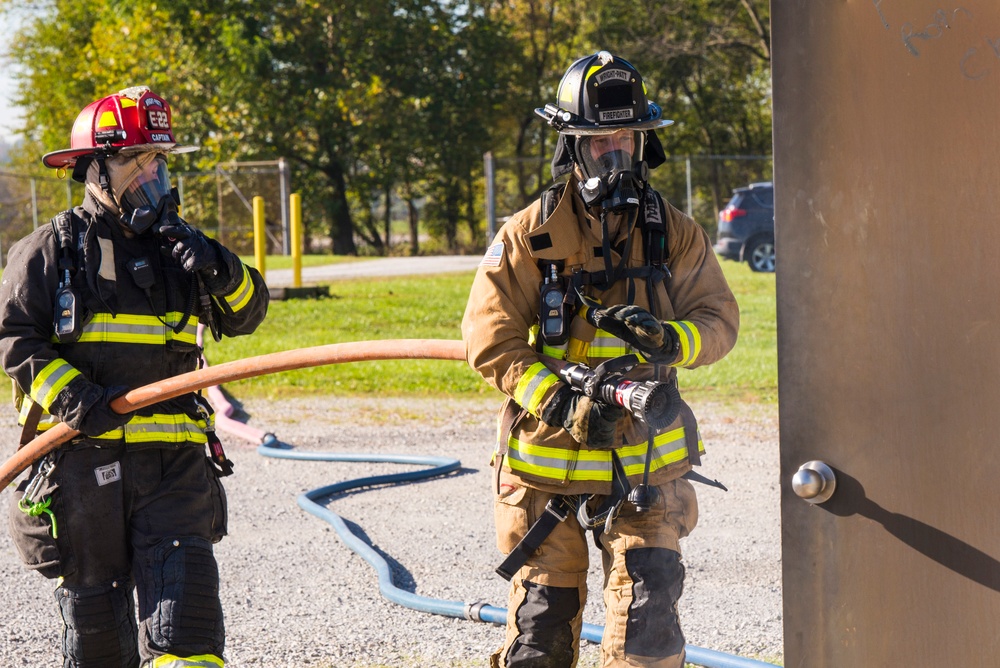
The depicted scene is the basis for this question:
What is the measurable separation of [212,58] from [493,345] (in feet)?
91.1

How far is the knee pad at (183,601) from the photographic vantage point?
10.6ft

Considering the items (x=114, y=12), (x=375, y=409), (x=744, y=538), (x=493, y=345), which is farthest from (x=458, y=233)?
(x=493, y=345)

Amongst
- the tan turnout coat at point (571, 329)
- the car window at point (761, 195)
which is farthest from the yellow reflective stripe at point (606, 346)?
the car window at point (761, 195)

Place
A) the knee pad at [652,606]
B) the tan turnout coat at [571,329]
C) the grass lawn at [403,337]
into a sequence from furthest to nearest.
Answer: the grass lawn at [403,337], the tan turnout coat at [571,329], the knee pad at [652,606]

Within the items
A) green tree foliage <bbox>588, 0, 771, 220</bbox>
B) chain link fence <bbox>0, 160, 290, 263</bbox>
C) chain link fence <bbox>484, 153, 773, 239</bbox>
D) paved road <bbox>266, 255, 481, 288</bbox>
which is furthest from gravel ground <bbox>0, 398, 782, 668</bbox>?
green tree foliage <bbox>588, 0, 771, 220</bbox>

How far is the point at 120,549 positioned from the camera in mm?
3438

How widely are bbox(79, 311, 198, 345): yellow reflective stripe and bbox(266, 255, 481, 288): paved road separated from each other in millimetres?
14648

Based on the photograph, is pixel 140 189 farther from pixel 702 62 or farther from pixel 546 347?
pixel 702 62

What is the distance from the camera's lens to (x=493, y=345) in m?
3.05

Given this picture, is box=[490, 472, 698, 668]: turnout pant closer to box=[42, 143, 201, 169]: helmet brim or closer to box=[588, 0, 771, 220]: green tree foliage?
box=[42, 143, 201, 169]: helmet brim

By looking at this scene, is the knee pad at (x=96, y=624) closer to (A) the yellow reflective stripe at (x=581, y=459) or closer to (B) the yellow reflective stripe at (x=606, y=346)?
(A) the yellow reflective stripe at (x=581, y=459)

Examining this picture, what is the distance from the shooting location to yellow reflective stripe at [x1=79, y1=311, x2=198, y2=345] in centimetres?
348

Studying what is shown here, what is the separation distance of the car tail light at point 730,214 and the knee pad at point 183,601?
1598 cm

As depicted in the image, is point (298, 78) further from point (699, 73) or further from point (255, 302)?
point (255, 302)
